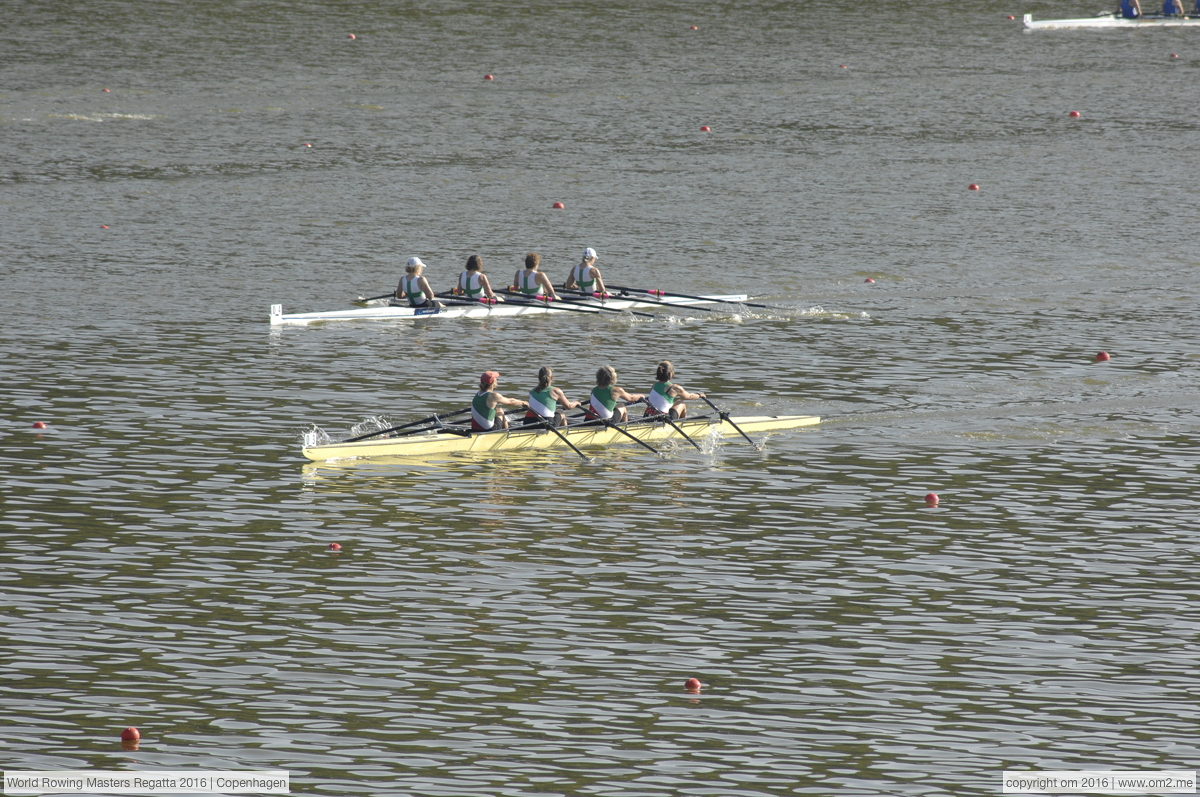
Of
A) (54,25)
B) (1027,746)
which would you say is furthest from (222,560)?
(54,25)

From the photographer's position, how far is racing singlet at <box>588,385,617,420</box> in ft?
68.5

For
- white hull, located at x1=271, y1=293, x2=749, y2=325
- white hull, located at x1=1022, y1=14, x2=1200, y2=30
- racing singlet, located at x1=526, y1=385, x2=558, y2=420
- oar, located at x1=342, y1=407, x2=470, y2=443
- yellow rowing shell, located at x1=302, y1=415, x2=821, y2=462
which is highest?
white hull, located at x1=1022, y1=14, x2=1200, y2=30

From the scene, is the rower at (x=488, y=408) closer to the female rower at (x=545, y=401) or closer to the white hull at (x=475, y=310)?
the female rower at (x=545, y=401)

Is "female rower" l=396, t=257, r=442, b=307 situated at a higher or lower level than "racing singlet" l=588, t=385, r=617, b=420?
higher

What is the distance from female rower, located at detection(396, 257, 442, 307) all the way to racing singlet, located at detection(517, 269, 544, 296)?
63.6 inches

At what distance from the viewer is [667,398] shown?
2119 cm

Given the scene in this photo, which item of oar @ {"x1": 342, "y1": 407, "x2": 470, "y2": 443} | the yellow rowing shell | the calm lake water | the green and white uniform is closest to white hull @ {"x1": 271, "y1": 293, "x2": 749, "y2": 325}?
the green and white uniform

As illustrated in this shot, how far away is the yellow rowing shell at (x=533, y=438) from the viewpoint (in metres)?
19.5

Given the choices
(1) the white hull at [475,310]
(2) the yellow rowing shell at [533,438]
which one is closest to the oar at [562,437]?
(2) the yellow rowing shell at [533,438]

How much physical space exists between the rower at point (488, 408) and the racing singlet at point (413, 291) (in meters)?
8.31

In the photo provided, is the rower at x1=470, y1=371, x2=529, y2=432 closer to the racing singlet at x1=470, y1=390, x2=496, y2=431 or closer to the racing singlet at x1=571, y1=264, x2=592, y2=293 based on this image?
the racing singlet at x1=470, y1=390, x2=496, y2=431

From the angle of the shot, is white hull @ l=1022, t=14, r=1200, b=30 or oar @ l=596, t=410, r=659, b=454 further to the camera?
white hull @ l=1022, t=14, r=1200, b=30

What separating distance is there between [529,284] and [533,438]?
903 cm

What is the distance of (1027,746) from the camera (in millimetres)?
12016
